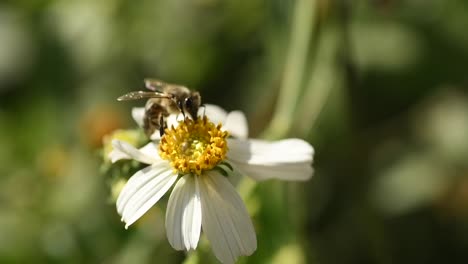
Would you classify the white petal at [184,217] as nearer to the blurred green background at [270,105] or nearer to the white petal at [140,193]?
the white petal at [140,193]

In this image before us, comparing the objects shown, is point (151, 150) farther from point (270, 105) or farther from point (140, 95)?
point (270, 105)

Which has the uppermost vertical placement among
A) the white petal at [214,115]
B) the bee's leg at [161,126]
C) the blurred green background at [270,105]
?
the bee's leg at [161,126]

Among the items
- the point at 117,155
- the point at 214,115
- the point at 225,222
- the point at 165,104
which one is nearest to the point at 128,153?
the point at 117,155

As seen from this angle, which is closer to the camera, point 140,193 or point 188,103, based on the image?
point 140,193

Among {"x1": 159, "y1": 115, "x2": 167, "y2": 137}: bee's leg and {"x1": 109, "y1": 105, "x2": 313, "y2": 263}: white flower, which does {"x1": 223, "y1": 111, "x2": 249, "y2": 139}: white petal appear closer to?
{"x1": 109, "y1": 105, "x2": 313, "y2": 263}: white flower

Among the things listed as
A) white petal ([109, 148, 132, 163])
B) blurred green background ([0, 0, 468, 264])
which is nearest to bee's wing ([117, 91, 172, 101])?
white petal ([109, 148, 132, 163])

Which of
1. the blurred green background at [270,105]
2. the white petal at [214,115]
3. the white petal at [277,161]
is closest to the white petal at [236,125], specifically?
the white petal at [214,115]

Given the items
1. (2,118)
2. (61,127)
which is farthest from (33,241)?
(2,118)
